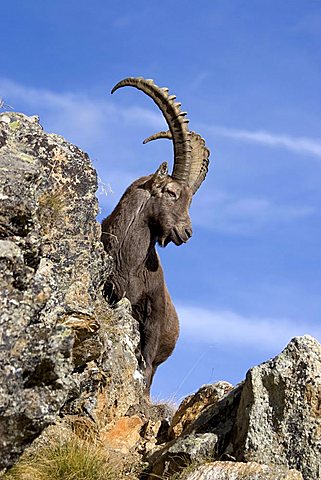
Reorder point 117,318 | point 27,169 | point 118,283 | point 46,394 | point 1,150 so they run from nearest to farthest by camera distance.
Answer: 1. point 46,394
2. point 27,169
3. point 1,150
4. point 117,318
5. point 118,283

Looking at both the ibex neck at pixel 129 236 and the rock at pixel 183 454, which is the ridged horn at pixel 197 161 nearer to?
the ibex neck at pixel 129 236

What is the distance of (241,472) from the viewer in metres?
6.26

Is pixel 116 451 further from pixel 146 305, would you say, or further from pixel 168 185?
pixel 168 185

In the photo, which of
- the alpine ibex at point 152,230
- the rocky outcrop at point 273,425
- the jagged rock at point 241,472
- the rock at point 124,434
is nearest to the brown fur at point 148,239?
the alpine ibex at point 152,230

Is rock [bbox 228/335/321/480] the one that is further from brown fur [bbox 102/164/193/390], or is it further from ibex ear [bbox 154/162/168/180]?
ibex ear [bbox 154/162/168/180]

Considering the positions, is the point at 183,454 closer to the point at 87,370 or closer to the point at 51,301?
the point at 87,370

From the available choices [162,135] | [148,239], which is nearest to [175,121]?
[162,135]

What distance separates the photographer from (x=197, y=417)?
7.73 m

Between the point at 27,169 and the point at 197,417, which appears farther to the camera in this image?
the point at 197,417

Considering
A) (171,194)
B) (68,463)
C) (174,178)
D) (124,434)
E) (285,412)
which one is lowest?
(68,463)

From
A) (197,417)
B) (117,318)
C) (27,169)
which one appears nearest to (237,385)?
(197,417)

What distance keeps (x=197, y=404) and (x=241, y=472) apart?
2.02m

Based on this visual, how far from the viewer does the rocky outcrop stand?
6520mm

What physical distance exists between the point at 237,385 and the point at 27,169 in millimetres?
2875
